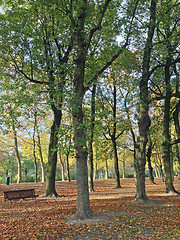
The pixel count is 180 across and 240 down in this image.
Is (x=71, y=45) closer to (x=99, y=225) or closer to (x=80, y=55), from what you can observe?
(x=80, y=55)

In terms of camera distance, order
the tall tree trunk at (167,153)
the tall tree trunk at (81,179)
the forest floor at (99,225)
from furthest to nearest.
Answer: the tall tree trunk at (167,153) → the tall tree trunk at (81,179) → the forest floor at (99,225)

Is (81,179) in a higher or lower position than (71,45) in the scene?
lower

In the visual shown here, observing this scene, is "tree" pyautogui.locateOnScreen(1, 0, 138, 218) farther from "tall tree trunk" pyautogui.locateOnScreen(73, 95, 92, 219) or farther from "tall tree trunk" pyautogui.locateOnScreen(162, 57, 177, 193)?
"tall tree trunk" pyautogui.locateOnScreen(162, 57, 177, 193)

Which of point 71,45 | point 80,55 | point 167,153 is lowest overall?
point 167,153

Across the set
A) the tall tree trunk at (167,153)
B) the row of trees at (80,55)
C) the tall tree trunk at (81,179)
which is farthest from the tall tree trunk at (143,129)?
the tall tree trunk at (81,179)

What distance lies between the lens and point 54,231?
6.42 meters

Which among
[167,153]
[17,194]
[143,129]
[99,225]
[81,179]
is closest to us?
[99,225]

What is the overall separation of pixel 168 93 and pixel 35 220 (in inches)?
451

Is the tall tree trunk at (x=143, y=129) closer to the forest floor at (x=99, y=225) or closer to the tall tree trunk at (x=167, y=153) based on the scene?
the forest floor at (x=99, y=225)

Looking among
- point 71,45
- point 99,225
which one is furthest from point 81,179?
point 71,45

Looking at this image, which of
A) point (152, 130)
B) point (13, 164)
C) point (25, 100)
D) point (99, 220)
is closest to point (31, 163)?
point (13, 164)

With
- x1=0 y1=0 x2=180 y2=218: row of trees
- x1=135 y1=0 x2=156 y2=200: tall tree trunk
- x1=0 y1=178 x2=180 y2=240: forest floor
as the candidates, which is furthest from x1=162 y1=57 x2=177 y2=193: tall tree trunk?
x1=0 y1=178 x2=180 y2=240: forest floor

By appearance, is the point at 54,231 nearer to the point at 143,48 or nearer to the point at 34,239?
the point at 34,239

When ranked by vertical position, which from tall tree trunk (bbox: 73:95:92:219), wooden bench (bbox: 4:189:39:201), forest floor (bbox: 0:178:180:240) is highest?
tall tree trunk (bbox: 73:95:92:219)
